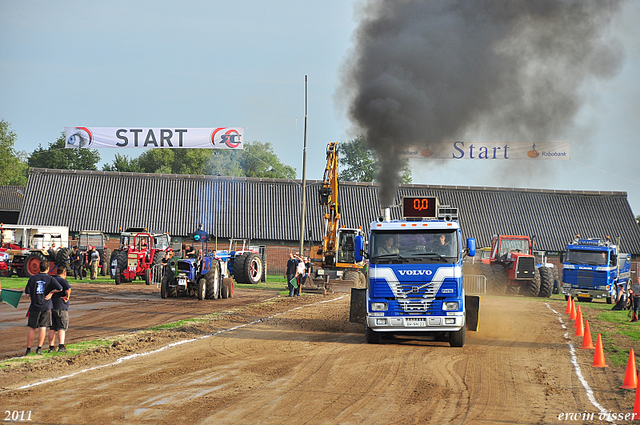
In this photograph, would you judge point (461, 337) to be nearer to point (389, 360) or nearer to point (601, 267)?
point (389, 360)

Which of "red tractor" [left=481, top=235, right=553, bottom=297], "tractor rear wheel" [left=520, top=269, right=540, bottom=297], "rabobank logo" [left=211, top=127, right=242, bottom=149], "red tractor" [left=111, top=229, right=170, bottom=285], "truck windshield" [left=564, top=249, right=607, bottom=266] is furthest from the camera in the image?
"rabobank logo" [left=211, top=127, right=242, bottom=149]

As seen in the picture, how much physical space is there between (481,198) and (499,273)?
75.6 ft

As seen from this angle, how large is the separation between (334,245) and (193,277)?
8.79m

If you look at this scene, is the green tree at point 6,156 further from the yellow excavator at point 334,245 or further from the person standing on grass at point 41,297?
the person standing on grass at point 41,297

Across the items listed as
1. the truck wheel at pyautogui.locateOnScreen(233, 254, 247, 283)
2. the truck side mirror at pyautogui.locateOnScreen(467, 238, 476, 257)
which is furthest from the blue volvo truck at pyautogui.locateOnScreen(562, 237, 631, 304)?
the truck side mirror at pyautogui.locateOnScreen(467, 238, 476, 257)

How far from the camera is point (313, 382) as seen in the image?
9461 millimetres

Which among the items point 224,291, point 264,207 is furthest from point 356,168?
point 224,291

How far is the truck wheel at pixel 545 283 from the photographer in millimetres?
32156

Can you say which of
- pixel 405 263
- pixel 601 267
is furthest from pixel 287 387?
pixel 601 267

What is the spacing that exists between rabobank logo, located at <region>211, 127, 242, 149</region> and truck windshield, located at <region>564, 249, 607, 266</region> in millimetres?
22996

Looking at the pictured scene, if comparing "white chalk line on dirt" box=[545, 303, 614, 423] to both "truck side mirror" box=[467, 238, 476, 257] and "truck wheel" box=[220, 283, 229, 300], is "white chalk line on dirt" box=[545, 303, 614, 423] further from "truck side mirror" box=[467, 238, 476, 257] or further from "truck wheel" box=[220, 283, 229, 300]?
"truck wheel" box=[220, 283, 229, 300]

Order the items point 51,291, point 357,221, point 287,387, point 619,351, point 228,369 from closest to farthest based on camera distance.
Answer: point 287,387 → point 228,369 → point 51,291 → point 619,351 → point 357,221

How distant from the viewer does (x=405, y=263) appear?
12.8 meters

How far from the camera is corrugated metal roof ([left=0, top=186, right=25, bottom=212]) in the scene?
58.2 meters
